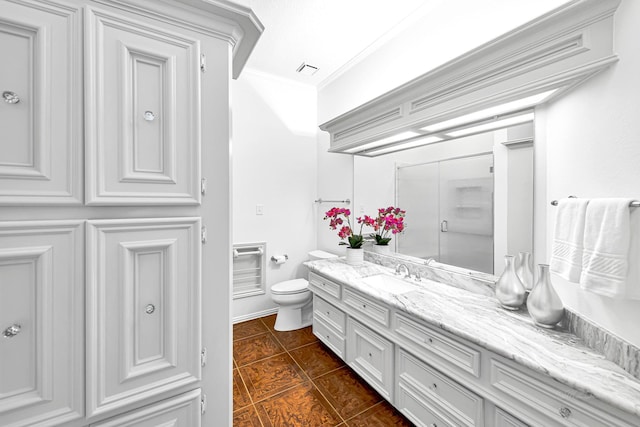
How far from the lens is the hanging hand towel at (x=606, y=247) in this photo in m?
0.89

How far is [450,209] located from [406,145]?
2.27ft

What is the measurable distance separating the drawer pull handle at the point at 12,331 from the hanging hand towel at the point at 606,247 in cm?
179

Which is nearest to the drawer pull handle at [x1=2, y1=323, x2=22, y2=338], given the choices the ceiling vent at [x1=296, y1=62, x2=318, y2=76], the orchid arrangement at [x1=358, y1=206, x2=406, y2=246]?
the orchid arrangement at [x1=358, y1=206, x2=406, y2=246]

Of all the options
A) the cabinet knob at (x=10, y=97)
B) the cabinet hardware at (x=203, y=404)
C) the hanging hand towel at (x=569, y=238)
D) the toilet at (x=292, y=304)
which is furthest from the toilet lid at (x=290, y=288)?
the cabinet knob at (x=10, y=97)

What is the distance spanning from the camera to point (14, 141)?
2.17 ft

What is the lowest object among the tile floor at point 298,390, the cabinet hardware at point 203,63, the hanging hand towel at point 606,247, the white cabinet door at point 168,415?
the tile floor at point 298,390

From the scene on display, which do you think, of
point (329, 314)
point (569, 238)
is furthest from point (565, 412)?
point (329, 314)

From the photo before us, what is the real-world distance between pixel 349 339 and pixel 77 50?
6.94 feet

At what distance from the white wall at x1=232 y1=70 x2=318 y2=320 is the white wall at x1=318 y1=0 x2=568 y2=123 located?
1.82 feet

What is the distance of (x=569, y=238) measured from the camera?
1.11 m

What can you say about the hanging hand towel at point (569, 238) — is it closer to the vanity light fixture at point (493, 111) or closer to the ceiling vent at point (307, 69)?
the vanity light fixture at point (493, 111)

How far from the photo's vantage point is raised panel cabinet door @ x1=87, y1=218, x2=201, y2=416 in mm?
744

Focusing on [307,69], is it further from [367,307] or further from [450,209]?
[367,307]

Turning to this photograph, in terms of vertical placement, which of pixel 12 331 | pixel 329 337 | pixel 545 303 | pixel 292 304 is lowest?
pixel 329 337
